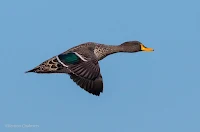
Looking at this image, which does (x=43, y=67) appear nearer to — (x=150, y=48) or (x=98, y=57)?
(x=98, y=57)

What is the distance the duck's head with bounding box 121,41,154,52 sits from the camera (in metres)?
22.7

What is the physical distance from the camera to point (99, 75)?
64.4ft

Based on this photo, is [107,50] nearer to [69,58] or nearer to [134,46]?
[134,46]

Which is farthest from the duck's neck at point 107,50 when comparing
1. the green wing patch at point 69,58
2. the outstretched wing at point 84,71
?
the green wing patch at point 69,58

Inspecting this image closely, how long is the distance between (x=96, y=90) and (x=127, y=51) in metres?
3.25

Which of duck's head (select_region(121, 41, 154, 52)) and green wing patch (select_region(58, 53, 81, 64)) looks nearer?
green wing patch (select_region(58, 53, 81, 64))

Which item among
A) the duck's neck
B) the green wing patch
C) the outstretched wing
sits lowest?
the outstretched wing

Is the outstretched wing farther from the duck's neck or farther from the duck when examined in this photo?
the duck's neck

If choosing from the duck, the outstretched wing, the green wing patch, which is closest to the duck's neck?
the duck

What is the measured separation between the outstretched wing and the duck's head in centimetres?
270

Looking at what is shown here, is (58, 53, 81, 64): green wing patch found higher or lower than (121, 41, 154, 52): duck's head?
lower

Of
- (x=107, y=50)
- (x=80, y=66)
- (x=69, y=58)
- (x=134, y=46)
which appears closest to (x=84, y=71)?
(x=80, y=66)

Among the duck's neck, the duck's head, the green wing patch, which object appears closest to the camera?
the green wing patch

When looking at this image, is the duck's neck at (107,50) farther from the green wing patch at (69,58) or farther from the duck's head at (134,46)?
the green wing patch at (69,58)
